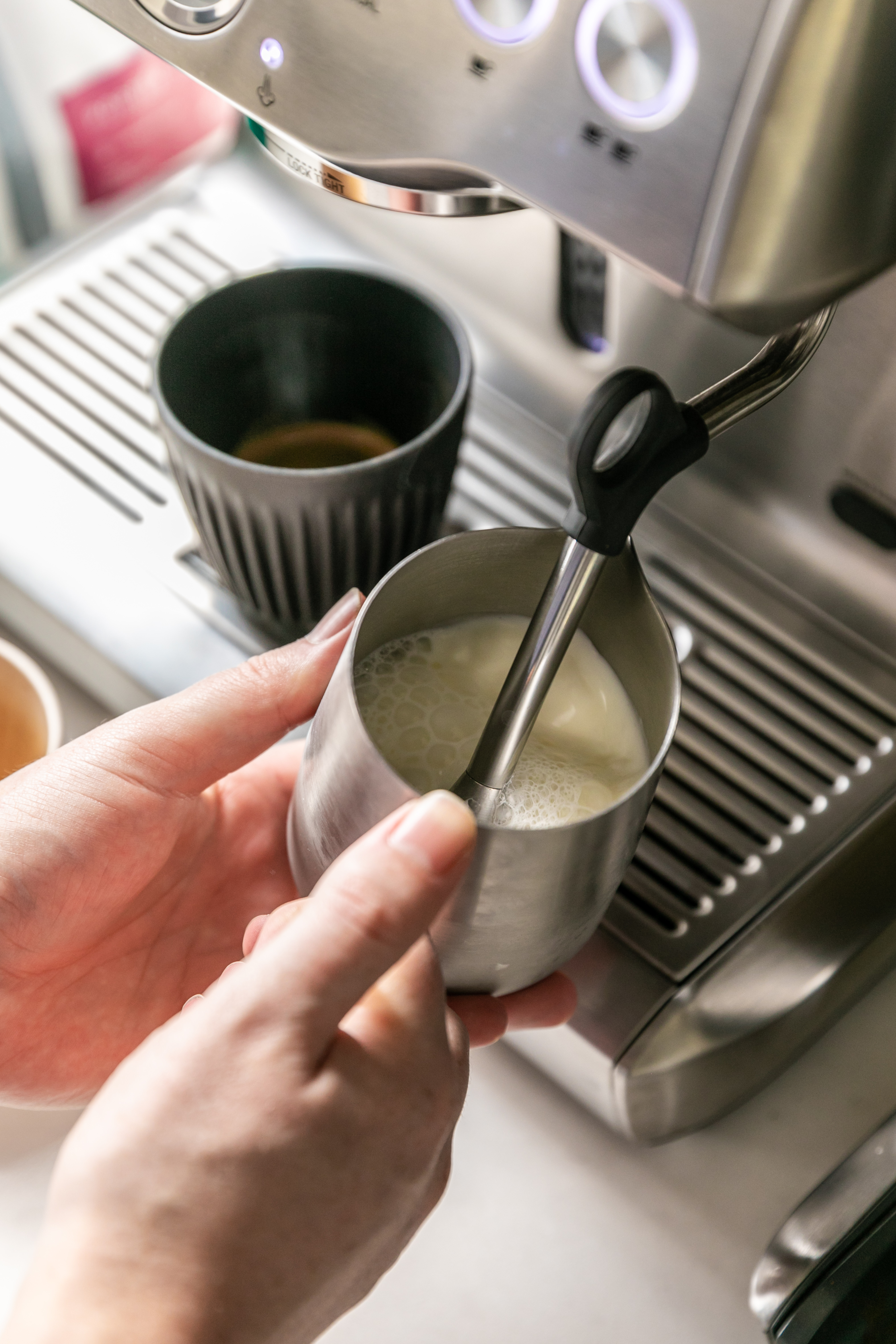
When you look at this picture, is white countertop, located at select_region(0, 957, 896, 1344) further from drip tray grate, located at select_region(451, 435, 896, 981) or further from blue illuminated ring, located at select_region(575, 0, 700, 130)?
blue illuminated ring, located at select_region(575, 0, 700, 130)

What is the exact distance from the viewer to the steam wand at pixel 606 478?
0.82 ft

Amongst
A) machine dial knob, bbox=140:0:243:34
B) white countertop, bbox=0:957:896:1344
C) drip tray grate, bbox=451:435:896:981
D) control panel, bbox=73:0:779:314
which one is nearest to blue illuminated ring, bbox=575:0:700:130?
control panel, bbox=73:0:779:314

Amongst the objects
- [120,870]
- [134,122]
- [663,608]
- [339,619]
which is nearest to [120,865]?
[120,870]

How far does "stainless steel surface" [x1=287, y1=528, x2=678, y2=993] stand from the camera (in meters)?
0.28

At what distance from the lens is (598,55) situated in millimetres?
252

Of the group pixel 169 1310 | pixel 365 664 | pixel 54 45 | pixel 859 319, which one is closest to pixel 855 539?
pixel 859 319

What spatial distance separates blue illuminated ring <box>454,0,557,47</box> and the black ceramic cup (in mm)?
154

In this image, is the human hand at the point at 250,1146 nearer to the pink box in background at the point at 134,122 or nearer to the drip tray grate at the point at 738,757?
the drip tray grate at the point at 738,757

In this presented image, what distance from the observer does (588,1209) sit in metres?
0.43

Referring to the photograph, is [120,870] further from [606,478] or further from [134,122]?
[134,122]

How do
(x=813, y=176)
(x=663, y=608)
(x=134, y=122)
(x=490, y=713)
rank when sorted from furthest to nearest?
(x=134, y=122), (x=663, y=608), (x=490, y=713), (x=813, y=176)

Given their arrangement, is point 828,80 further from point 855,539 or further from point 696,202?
point 855,539

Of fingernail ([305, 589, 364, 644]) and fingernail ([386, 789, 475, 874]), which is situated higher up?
fingernail ([386, 789, 475, 874])

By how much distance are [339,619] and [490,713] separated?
90 mm
